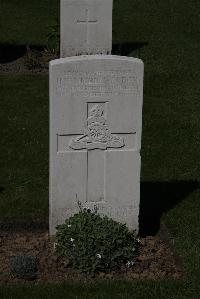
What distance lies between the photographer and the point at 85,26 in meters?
16.2

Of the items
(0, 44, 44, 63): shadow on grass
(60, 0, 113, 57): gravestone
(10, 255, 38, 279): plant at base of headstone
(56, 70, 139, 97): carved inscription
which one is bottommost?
(10, 255, 38, 279): plant at base of headstone

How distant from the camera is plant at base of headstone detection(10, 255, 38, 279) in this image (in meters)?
7.64

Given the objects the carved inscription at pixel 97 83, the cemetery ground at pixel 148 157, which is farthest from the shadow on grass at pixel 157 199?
the carved inscription at pixel 97 83

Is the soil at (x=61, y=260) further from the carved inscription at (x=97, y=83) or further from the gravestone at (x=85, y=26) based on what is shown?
the gravestone at (x=85, y=26)

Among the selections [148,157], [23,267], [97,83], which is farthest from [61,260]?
[148,157]

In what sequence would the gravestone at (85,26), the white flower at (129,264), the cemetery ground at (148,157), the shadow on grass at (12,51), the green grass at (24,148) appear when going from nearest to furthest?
the cemetery ground at (148,157)
the white flower at (129,264)
the green grass at (24,148)
the gravestone at (85,26)
the shadow on grass at (12,51)

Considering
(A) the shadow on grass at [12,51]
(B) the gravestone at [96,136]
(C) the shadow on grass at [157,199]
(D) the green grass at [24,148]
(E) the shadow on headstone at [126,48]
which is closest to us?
(B) the gravestone at [96,136]

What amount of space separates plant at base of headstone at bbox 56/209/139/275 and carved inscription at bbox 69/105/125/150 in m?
0.72

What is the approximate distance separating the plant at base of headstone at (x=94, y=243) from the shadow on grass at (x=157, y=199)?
0.92 m

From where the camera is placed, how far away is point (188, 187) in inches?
397

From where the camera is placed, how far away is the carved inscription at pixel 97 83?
772 centimetres

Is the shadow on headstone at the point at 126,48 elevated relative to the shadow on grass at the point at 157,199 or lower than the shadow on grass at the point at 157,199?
elevated

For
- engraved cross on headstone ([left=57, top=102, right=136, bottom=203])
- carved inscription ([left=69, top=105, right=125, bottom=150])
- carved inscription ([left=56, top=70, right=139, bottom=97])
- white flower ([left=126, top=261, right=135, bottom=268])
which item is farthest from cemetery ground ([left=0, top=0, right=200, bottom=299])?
carved inscription ([left=56, top=70, right=139, bottom=97])

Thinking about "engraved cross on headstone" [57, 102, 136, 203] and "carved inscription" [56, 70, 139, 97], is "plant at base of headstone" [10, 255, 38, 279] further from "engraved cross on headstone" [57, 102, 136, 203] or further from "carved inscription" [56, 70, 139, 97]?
"carved inscription" [56, 70, 139, 97]
